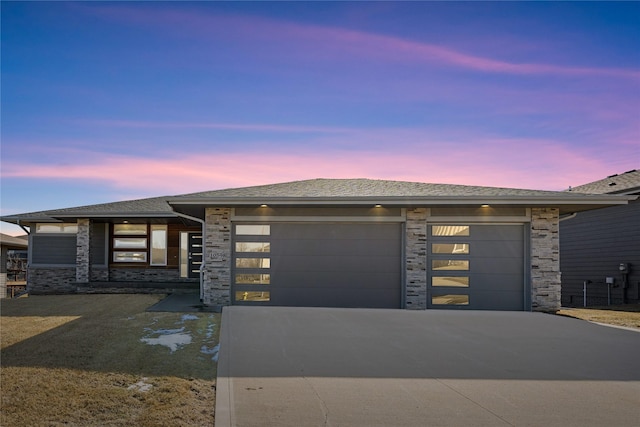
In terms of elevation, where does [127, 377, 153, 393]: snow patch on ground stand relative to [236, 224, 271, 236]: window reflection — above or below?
below

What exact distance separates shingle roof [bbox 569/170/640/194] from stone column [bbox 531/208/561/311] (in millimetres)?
6681

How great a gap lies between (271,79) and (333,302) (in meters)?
5.98

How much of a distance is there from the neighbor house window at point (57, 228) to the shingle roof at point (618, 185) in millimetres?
20376

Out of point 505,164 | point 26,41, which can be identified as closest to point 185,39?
point 26,41

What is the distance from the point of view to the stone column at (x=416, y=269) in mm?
12930

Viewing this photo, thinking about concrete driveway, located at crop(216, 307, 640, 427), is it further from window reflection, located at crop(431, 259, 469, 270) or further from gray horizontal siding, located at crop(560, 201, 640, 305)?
gray horizontal siding, located at crop(560, 201, 640, 305)

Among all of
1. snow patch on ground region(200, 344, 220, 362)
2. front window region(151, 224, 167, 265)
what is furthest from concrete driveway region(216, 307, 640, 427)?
front window region(151, 224, 167, 265)

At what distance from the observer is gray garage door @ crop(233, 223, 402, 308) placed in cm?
1324

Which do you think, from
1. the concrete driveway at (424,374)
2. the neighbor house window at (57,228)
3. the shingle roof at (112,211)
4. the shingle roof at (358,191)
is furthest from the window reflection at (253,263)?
the neighbor house window at (57,228)

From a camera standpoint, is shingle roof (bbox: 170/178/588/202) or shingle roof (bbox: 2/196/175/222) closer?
shingle roof (bbox: 170/178/588/202)

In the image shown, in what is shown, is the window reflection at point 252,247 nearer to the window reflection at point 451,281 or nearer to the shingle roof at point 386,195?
the shingle roof at point 386,195

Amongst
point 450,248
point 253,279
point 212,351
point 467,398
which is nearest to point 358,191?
point 450,248

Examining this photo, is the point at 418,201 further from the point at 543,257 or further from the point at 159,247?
the point at 159,247

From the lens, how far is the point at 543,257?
1298 centimetres
